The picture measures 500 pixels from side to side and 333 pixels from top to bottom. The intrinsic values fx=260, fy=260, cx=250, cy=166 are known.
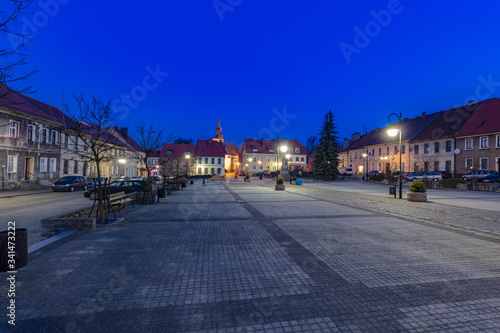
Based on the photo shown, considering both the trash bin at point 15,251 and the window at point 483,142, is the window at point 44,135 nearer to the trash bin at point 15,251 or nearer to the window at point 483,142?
the trash bin at point 15,251

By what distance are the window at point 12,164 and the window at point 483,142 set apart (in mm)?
58021

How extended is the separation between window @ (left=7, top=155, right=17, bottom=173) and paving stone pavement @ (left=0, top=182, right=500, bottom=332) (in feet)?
81.8

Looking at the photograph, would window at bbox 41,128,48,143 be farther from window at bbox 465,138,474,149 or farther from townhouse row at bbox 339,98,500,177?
window at bbox 465,138,474,149

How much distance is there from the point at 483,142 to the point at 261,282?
156ft

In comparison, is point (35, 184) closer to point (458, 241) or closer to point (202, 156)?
point (458, 241)

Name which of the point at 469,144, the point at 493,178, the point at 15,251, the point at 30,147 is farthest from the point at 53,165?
the point at 469,144

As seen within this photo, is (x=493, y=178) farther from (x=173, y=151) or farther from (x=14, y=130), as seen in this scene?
(x=173, y=151)

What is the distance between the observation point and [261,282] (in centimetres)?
454

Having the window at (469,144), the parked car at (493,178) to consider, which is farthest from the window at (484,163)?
the parked car at (493,178)

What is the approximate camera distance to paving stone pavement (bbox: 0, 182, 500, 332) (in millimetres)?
3361

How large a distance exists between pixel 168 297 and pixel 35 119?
3311 cm

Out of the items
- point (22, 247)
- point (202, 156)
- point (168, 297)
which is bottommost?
point (168, 297)

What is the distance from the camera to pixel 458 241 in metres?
7.26

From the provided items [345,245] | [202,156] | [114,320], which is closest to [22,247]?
[114,320]
